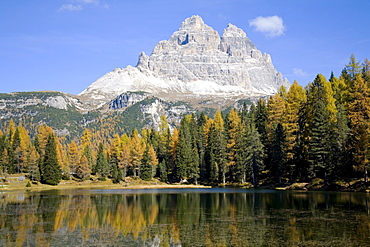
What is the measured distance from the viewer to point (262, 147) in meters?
90.7

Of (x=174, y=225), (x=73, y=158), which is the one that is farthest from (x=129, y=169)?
(x=174, y=225)

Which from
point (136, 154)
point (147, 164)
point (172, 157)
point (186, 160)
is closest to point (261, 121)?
point (186, 160)

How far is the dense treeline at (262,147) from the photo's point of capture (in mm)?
70000

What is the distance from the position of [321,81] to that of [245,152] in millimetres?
22693

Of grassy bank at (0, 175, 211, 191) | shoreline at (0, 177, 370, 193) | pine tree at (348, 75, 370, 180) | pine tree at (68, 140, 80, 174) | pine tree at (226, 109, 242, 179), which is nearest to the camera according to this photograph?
pine tree at (348, 75, 370, 180)

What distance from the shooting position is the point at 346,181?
6706 centimetres

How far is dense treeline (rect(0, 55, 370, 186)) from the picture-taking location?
7000 centimetres

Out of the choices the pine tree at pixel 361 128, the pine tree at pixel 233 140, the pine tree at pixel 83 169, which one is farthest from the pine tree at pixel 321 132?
the pine tree at pixel 83 169

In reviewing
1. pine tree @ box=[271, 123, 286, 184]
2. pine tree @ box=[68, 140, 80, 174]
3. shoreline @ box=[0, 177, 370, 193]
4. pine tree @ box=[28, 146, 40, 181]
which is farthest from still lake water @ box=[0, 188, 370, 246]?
pine tree @ box=[68, 140, 80, 174]

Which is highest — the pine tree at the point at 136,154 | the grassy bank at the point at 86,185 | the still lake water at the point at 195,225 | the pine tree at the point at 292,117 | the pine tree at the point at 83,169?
the pine tree at the point at 292,117

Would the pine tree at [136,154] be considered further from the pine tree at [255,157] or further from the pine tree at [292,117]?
the pine tree at [292,117]

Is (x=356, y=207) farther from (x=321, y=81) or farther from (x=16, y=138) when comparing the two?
(x=16, y=138)

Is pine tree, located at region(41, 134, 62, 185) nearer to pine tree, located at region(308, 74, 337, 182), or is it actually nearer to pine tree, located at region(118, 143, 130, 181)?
pine tree, located at region(118, 143, 130, 181)

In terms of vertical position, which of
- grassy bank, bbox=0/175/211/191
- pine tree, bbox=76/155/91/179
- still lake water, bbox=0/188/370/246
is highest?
pine tree, bbox=76/155/91/179
